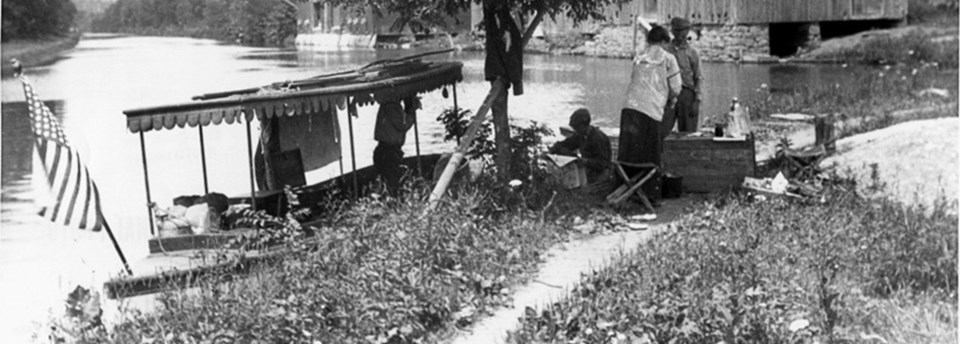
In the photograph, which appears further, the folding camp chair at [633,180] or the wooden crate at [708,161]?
the wooden crate at [708,161]

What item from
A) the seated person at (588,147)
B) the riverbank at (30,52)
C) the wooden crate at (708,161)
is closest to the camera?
the wooden crate at (708,161)

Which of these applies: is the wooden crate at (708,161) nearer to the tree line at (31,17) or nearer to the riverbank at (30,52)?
the tree line at (31,17)

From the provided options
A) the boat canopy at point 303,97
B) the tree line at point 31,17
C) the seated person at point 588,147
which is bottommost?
the seated person at point 588,147

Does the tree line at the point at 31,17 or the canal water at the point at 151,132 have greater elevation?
the tree line at the point at 31,17

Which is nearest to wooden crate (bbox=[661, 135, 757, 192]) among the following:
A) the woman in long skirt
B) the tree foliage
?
the woman in long skirt

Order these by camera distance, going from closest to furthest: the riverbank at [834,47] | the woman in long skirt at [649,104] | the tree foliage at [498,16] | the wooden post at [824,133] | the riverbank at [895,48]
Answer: the woman in long skirt at [649,104], the tree foliage at [498,16], the wooden post at [824,133], the riverbank at [895,48], the riverbank at [834,47]

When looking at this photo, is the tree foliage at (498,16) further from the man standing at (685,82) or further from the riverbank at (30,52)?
the riverbank at (30,52)

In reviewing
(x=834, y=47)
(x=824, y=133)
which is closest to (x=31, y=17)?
(x=834, y=47)

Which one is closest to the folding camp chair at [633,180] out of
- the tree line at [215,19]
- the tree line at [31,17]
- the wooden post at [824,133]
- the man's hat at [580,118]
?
the man's hat at [580,118]

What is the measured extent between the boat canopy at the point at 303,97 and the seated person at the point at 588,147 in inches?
66.9

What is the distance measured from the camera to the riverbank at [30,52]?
3685 centimetres

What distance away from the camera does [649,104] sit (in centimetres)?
1213

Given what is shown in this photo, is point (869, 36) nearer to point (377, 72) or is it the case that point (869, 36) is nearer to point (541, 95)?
point (541, 95)

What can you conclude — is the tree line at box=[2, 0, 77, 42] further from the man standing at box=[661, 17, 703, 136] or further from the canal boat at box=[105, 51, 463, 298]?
the man standing at box=[661, 17, 703, 136]
